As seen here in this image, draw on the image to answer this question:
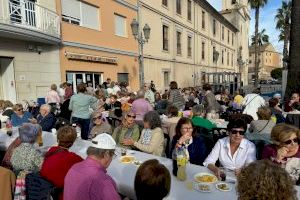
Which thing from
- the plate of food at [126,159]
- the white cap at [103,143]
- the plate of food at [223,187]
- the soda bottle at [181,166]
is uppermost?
the white cap at [103,143]

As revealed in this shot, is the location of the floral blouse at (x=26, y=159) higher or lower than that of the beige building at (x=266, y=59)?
lower

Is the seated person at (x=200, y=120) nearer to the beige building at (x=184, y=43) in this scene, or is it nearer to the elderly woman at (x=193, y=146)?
the elderly woman at (x=193, y=146)

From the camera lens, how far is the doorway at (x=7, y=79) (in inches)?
413

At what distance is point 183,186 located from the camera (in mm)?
3041

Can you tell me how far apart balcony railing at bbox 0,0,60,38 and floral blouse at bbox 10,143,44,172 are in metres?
6.66

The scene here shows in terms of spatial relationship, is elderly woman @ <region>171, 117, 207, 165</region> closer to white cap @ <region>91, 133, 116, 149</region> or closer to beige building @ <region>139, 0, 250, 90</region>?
white cap @ <region>91, 133, 116, 149</region>

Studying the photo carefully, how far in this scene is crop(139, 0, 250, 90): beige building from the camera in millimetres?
20328

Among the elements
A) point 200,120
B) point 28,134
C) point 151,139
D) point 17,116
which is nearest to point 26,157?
point 28,134

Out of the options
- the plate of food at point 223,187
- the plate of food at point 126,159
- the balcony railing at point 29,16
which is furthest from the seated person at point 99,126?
the balcony railing at point 29,16

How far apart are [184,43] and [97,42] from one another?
13.1 m

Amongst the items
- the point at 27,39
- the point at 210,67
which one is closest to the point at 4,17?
the point at 27,39

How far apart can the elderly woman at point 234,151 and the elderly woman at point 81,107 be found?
4500 millimetres

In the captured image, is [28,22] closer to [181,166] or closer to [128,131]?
[128,131]

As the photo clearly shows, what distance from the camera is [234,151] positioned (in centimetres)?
368
